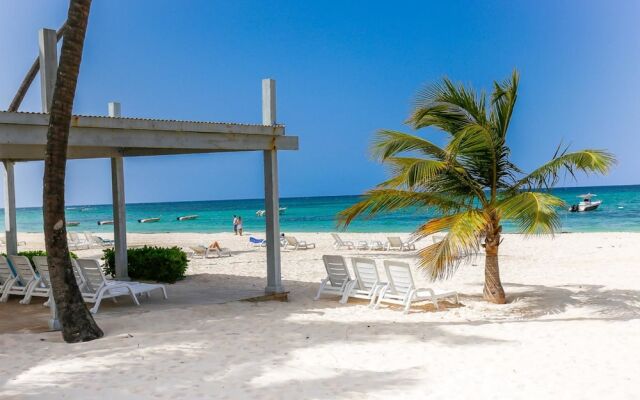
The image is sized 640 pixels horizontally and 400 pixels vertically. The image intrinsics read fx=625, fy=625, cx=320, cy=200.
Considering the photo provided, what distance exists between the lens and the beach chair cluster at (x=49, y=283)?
8828 millimetres

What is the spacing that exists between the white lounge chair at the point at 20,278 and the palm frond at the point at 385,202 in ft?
16.0

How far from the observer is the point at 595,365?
5.79m

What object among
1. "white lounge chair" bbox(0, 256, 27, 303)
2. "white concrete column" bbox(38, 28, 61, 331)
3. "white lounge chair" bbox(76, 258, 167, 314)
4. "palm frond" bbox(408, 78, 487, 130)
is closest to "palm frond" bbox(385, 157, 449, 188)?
"palm frond" bbox(408, 78, 487, 130)

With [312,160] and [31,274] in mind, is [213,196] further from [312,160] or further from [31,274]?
[31,274]

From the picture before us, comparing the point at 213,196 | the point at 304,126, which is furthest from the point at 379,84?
the point at 213,196

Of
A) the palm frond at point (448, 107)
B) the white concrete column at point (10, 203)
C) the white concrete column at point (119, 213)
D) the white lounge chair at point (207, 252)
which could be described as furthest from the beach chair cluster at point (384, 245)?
the white concrete column at point (10, 203)

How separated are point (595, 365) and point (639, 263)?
10.3 metres

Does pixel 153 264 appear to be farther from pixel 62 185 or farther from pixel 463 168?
pixel 463 168

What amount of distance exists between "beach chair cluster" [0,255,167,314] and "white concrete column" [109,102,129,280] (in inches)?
55.3

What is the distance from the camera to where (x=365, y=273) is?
32.2 feet

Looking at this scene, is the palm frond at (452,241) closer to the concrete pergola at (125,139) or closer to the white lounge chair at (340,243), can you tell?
the concrete pergola at (125,139)

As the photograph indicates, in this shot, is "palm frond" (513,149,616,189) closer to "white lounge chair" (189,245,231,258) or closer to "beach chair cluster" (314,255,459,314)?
"beach chair cluster" (314,255,459,314)

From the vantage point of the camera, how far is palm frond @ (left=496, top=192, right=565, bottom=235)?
873cm

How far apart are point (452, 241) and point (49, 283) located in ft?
18.9
